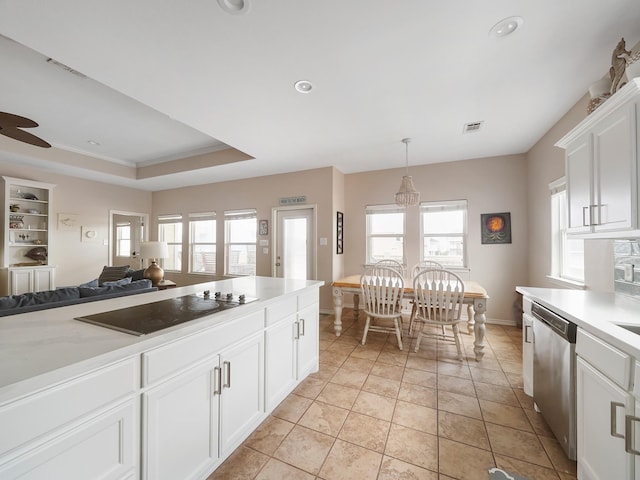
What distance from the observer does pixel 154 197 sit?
253 inches

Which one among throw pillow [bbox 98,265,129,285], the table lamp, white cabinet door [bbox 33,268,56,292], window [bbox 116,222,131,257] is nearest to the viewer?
the table lamp

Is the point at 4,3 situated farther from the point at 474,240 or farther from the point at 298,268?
the point at 474,240

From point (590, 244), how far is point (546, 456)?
6.24ft

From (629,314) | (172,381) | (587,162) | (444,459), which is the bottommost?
(444,459)

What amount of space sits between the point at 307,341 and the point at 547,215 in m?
3.45

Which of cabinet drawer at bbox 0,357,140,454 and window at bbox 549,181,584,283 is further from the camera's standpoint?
window at bbox 549,181,584,283

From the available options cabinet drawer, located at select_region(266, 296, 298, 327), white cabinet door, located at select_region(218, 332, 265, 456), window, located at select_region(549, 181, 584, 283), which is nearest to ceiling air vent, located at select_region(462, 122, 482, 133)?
window, located at select_region(549, 181, 584, 283)

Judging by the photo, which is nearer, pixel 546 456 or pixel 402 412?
pixel 546 456

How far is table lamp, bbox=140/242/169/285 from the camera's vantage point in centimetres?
392

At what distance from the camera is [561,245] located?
10.1 ft

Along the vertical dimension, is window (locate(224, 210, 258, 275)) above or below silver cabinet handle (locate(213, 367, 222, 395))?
above

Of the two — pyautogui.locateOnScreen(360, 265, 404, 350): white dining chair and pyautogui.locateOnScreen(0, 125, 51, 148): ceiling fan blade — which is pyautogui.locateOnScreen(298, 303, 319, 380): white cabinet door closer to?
pyautogui.locateOnScreen(360, 265, 404, 350): white dining chair

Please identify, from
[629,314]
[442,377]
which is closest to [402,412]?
[442,377]

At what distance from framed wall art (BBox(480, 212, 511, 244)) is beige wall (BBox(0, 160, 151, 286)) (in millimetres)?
7466
